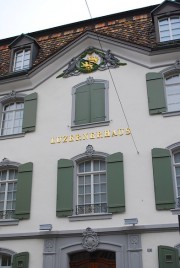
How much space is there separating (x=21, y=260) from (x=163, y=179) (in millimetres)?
5187

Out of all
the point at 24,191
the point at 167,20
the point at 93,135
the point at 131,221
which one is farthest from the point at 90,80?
the point at 131,221

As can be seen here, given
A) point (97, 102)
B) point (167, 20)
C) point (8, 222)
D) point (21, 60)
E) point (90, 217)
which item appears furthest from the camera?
point (21, 60)

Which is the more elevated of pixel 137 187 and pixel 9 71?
pixel 9 71

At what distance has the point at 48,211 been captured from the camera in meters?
12.9

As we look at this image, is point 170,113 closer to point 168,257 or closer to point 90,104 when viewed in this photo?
point 90,104

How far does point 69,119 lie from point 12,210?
12.6 ft

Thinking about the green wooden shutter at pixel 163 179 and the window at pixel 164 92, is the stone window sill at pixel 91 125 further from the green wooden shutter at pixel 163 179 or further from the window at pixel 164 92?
the green wooden shutter at pixel 163 179

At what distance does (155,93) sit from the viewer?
1360 cm

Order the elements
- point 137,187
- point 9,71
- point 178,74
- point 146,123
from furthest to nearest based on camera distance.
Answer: point 9,71
point 178,74
point 146,123
point 137,187

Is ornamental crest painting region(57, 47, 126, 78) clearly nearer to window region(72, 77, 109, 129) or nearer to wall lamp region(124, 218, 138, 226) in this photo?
window region(72, 77, 109, 129)

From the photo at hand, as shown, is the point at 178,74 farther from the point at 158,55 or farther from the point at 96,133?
the point at 96,133

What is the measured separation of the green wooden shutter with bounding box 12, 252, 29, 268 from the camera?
12.3m

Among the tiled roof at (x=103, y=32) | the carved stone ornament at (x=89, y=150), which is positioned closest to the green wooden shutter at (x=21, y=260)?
the carved stone ornament at (x=89, y=150)

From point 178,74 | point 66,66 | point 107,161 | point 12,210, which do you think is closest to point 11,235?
point 12,210
